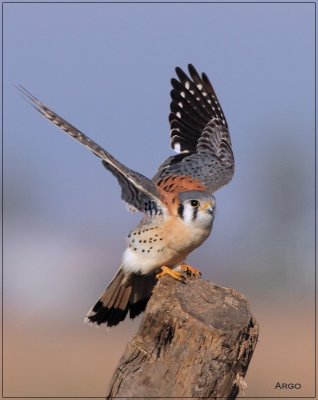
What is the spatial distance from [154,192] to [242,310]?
1654 mm

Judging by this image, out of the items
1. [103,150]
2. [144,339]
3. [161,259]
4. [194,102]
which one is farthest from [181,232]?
[194,102]

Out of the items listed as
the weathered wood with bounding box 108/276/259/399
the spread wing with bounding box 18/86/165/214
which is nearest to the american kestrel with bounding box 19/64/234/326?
the spread wing with bounding box 18/86/165/214

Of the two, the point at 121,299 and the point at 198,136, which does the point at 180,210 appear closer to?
the point at 121,299

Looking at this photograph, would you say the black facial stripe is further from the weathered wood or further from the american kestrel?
the weathered wood

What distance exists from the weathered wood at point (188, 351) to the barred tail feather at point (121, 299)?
1806mm

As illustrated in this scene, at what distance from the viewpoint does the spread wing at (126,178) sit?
19.1 ft

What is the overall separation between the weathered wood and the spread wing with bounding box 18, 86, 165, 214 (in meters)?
1.29

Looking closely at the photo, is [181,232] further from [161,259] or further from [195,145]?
[195,145]

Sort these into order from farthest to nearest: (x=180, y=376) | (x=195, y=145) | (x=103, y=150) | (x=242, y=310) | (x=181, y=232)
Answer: (x=195, y=145) → (x=181, y=232) → (x=103, y=150) → (x=242, y=310) → (x=180, y=376)

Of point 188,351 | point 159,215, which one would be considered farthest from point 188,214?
point 188,351

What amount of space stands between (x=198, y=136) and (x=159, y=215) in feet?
6.17

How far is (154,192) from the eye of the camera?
6273mm

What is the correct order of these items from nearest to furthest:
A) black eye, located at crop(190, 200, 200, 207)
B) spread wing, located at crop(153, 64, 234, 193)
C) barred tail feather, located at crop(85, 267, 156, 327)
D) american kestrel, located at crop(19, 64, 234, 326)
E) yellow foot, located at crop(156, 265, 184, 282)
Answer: yellow foot, located at crop(156, 265, 184, 282)
american kestrel, located at crop(19, 64, 234, 326)
black eye, located at crop(190, 200, 200, 207)
barred tail feather, located at crop(85, 267, 156, 327)
spread wing, located at crop(153, 64, 234, 193)

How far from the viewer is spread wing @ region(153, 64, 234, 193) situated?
23.2ft
